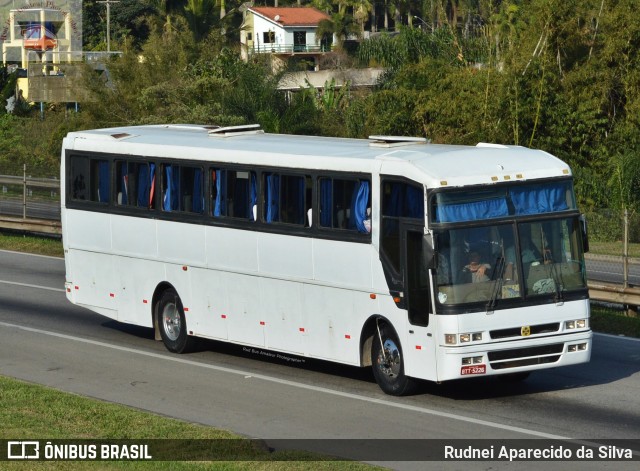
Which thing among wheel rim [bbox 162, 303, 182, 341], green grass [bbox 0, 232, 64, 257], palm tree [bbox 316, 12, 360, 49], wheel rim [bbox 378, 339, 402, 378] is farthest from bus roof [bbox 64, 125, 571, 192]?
palm tree [bbox 316, 12, 360, 49]

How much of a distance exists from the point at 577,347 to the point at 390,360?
228cm

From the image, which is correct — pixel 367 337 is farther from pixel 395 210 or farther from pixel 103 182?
pixel 103 182

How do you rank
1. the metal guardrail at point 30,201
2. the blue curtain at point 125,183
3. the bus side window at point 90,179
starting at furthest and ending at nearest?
the metal guardrail at point 30,201 < the bus side window at point 90,179 < the blue curtain at point 125,183

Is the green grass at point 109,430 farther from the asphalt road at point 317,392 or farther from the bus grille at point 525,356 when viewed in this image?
the bus grille at point 525,356

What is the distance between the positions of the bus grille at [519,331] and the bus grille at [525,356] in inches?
6.9

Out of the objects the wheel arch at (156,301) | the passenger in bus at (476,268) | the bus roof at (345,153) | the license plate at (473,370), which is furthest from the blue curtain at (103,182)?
the license plate at (473,370)

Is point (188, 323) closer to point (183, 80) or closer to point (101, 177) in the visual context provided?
point (101, 177)

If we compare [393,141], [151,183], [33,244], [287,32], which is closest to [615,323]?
[393,141]

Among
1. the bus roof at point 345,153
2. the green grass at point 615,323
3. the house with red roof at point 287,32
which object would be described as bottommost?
the green grass at point 615,323

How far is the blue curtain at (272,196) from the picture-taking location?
17141mm

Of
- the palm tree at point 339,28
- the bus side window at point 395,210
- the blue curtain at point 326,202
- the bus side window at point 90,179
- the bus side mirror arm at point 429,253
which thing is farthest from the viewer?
the palm tree at point 339,28

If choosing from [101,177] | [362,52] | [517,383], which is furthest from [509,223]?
[362,52]

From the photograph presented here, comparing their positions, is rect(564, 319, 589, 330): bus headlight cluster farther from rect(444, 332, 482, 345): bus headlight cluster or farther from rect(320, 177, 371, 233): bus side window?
rect(320, 177, 371, 233): bus side window

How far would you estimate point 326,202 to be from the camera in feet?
53.6
